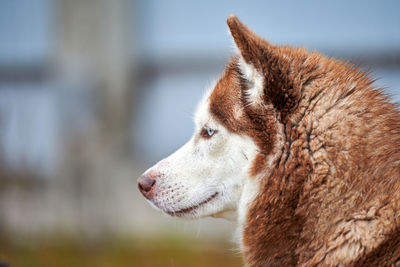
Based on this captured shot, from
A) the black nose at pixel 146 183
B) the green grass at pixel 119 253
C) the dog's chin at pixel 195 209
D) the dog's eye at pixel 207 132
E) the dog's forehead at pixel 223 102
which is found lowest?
the green grass at pixel 119 253

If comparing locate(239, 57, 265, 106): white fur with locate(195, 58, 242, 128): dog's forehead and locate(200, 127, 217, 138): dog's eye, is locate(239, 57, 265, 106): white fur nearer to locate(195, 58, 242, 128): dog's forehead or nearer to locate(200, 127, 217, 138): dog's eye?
locate(195, 58, 242, 128): dog's forehead

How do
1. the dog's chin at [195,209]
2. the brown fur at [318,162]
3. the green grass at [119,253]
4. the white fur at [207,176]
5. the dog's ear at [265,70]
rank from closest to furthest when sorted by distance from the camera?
the brown fur at [318,162] → the dog's ear at [265,70] → the white fur at [207,176] → the dog's chin at [195,209] → the green grass at [119,253]

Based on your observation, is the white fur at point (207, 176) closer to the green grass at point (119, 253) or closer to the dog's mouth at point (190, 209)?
the dog's mouth at point (190, 209)

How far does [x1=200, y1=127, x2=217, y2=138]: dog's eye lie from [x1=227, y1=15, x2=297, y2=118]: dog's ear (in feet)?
1.04

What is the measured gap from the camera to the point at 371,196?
2.15 meters

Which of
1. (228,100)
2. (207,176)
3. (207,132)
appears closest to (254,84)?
(228,100)

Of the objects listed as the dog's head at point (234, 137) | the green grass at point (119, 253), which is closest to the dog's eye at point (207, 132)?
the dog's head at point (234, 137)

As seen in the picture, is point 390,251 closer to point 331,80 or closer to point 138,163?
point 331,80

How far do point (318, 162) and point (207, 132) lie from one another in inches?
27.5

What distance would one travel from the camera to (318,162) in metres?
2.25

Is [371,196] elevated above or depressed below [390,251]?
above

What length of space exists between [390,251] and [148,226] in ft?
15.9

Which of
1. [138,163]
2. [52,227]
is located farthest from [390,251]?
[138,163]

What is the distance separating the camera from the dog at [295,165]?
2158 millimetres
